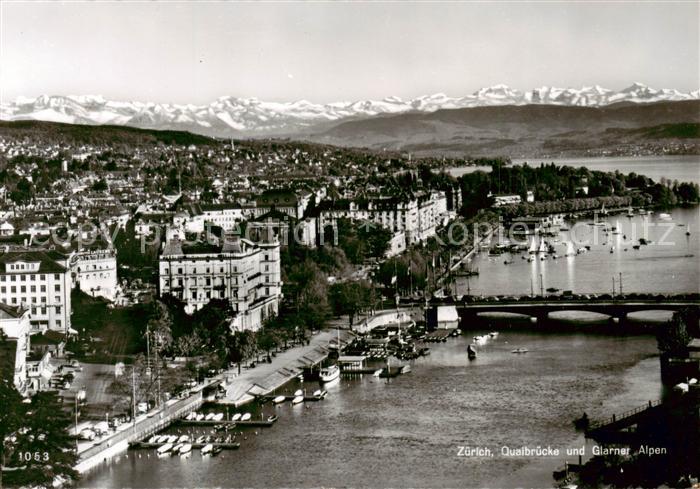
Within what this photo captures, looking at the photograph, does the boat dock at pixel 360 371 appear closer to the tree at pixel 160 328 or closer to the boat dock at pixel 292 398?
the boat dock at pixel 292 398

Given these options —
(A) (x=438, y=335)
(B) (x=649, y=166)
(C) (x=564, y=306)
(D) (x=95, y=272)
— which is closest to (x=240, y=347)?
(A) (x=438, y=335)

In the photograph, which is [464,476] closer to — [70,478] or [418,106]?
[70,478]

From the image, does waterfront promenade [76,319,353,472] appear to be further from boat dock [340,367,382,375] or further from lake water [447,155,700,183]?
lake water [447,155,700,183]

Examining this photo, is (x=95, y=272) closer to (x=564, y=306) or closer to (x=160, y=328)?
(x=160, y=328)

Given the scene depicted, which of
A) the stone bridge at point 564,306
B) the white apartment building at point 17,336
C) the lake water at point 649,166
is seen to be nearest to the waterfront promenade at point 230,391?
the white apartment building at point 17,336

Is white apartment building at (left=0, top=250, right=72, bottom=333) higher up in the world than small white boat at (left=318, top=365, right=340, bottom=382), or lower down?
higher up

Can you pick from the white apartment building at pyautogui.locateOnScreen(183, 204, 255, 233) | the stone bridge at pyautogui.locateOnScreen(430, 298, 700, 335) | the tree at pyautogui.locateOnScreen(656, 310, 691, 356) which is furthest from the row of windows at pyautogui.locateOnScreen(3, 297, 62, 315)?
the white apartment building at pyautogui.locateOnScreen(183, 204, 255, 233)
